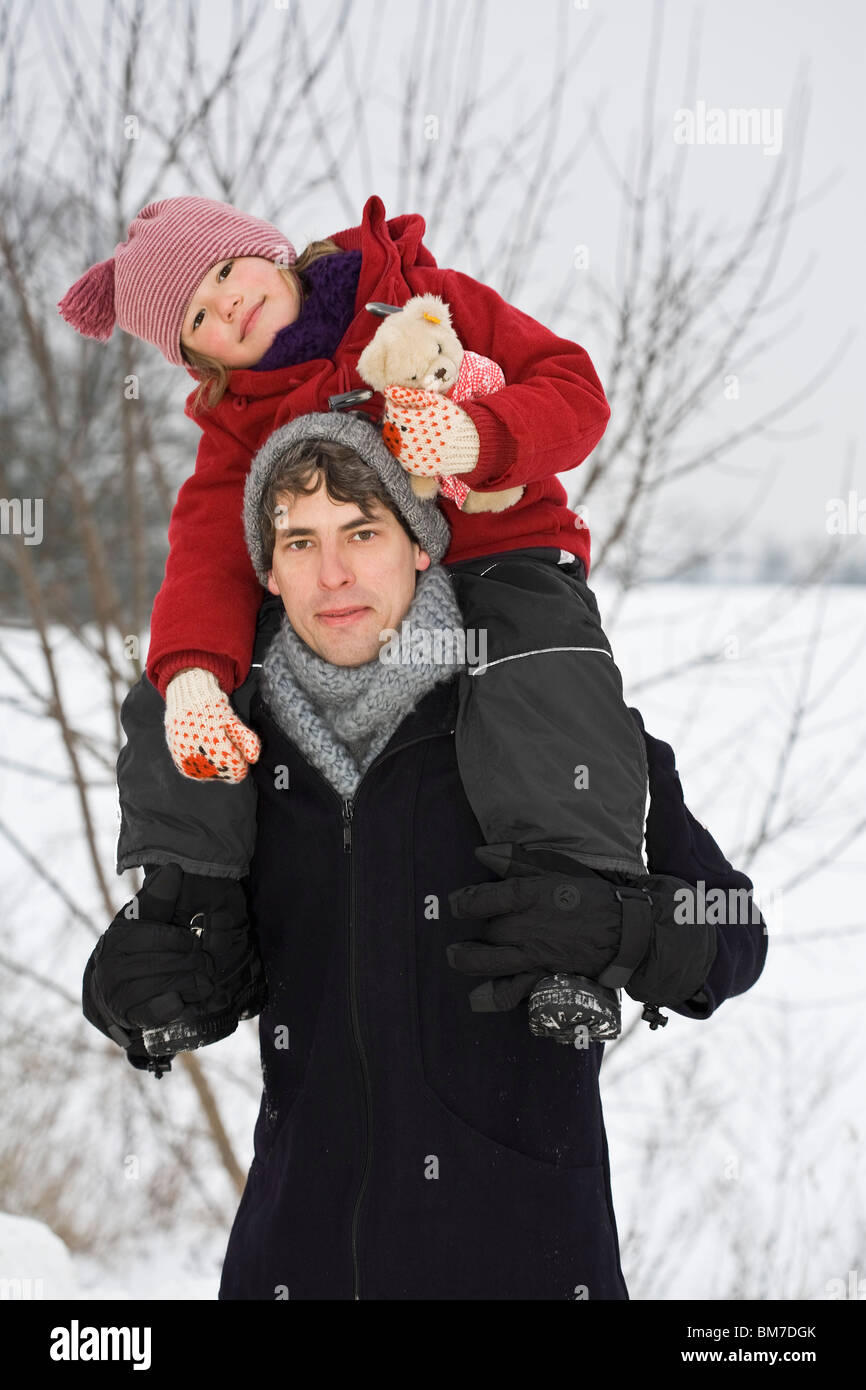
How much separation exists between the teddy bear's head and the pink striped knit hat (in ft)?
1.19

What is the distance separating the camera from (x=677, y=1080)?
3.63 meters

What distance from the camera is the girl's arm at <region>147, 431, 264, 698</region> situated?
1.46 m

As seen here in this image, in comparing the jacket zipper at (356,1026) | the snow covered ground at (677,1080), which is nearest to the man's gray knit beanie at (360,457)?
the jacket zipper at (356,1026)

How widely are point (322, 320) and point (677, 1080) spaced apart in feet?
9.37

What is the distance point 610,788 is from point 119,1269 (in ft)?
10.1

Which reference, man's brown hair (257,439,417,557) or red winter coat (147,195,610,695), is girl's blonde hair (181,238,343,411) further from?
man's brown hair (257,439,417,557)

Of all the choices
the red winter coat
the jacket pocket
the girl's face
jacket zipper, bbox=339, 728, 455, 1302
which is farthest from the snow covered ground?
the jacket pocket

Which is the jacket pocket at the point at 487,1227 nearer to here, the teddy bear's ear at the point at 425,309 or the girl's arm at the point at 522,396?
the girl's arm at the point at 522,396

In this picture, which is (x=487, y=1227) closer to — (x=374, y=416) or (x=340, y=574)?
(x=340, y=574)

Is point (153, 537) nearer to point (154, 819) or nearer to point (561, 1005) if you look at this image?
point (154, 819)

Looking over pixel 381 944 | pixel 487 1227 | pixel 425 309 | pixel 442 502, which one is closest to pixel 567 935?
pixel 381 944

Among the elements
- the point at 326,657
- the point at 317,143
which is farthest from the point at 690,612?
the point at 326,657

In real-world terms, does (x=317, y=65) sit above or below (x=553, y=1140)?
above

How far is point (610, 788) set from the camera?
1.36 metres
